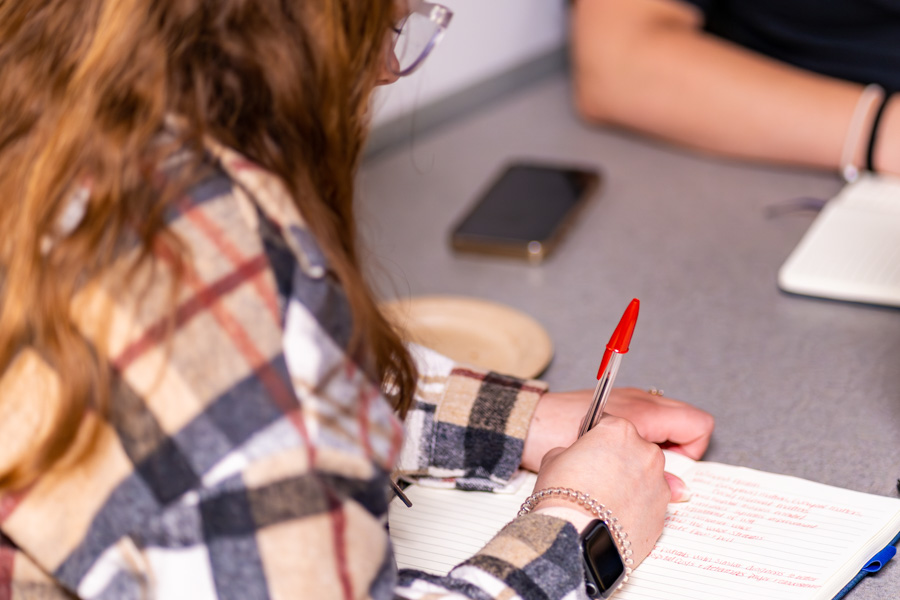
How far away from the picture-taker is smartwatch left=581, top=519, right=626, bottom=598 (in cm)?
55

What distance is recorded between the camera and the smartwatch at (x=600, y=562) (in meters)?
0.55

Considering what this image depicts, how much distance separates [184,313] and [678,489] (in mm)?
385

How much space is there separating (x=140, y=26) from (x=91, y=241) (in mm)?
110

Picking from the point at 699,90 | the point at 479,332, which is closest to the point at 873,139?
the point at 699,90

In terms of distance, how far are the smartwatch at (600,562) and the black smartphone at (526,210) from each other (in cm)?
50

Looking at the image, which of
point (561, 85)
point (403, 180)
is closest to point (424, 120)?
point (403, 180)

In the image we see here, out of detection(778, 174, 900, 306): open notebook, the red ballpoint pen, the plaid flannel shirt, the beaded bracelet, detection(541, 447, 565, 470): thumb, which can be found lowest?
detection(778, 174, 900, 306): open notebook

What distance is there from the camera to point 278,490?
0.44m

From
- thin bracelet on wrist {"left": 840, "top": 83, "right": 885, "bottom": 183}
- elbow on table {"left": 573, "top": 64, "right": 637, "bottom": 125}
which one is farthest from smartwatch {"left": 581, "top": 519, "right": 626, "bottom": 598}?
elbow on table {"left": 573, "top": 64, "right": 637, "bottom": 125}

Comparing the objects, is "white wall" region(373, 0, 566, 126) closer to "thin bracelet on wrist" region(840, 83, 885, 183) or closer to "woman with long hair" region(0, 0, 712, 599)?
"thin bracelet on wrist" region(840, 83, 885, 183)

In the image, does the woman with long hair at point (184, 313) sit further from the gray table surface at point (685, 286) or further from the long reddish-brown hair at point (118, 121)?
the gray table surface at point (685, 286)

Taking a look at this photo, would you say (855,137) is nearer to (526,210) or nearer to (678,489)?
(526,210)

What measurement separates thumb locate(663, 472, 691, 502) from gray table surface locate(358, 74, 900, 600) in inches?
2.6

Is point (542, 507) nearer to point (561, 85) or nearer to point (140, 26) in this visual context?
point (140, 26)
